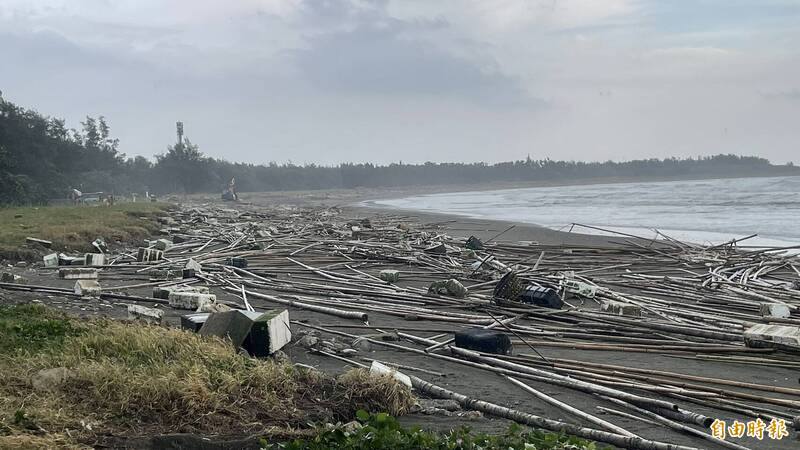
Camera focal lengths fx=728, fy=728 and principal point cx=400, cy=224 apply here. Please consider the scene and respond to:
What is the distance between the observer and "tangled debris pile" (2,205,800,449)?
20.6 feet

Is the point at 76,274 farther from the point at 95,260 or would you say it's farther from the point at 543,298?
the point at 543,298

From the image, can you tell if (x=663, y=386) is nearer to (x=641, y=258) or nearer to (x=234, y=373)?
(x=234, y=373)

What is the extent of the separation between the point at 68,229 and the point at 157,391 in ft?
53.8

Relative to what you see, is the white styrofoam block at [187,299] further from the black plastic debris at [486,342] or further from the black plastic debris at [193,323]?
the black plastic debris at [486,342]

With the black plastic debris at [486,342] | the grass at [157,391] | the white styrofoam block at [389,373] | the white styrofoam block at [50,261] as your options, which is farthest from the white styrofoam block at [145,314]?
the white styrofoam block at [50,261]

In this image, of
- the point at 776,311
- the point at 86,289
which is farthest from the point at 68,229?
the point at 776,311

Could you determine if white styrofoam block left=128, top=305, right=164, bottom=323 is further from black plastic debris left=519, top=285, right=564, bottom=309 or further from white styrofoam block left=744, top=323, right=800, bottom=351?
white styrofoam block left=744, top=323, right=800, bottom=351

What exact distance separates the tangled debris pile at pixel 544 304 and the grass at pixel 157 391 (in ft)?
3.13

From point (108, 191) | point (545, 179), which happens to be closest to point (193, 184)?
point (108, 191)

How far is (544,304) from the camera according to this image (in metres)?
10.5

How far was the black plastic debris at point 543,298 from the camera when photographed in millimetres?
10430

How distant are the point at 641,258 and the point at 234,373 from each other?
12680mm

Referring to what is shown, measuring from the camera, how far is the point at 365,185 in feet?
400

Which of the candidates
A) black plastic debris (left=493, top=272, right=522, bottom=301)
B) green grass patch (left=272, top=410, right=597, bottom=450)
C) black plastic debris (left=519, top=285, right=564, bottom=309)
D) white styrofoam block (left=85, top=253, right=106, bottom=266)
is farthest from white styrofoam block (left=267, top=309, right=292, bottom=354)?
white styrofoam block (left=85, top=253, right=106, bottom=266)
